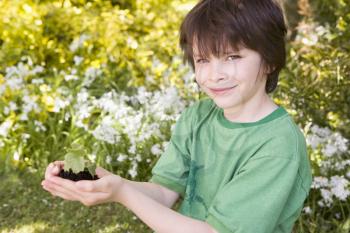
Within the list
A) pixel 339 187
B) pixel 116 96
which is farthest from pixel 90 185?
pixel 116 96

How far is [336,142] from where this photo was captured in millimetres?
3115

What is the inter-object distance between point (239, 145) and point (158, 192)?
Result: 0.45m

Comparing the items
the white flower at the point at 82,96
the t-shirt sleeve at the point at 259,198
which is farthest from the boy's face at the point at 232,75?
the white flower at the point at 82,96

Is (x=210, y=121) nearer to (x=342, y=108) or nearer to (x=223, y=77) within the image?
(x=223, y=77)

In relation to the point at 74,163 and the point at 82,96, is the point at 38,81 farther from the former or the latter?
the point at 74,163

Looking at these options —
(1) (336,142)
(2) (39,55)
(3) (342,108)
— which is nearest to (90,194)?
(1) (336,142)

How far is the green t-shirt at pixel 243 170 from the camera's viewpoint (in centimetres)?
159

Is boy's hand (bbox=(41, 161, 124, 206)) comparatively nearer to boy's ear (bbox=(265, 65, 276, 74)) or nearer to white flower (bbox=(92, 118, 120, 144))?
boy's ear (bbox=(265, 65, 276, 74))

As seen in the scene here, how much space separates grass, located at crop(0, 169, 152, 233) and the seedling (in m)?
1.60

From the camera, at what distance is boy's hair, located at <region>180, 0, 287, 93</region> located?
5.37 feet

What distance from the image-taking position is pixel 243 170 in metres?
1.67

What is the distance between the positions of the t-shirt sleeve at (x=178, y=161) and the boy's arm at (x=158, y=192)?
0.02 metres

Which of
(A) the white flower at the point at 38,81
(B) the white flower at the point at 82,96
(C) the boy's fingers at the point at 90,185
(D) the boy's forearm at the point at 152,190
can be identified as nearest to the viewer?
(C) the boy's fingers at the point at 90,185

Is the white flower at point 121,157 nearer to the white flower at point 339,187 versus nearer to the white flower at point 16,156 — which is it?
the white flower at point 16,156
